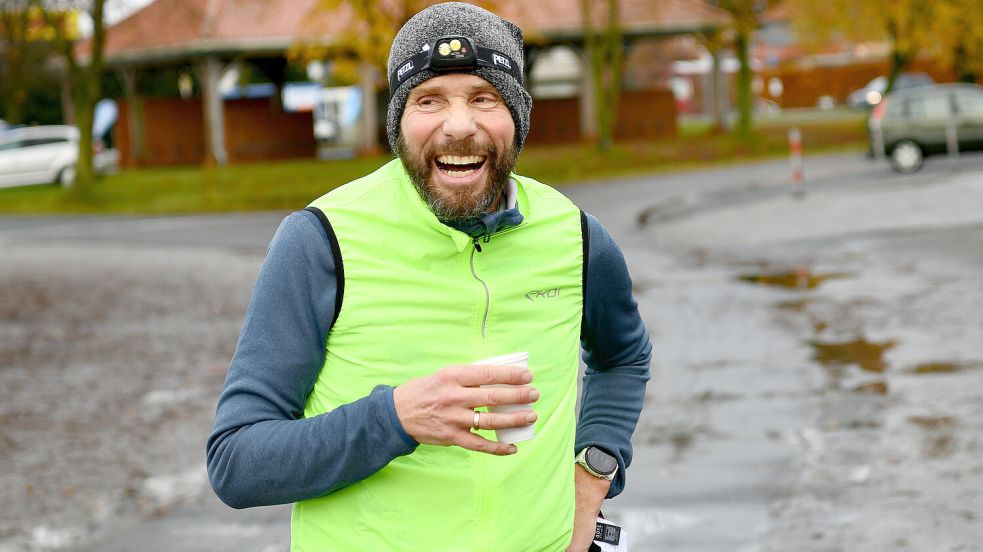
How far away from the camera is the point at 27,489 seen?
23.0 feet

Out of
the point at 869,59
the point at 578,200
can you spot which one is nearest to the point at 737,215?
the point at 578,200

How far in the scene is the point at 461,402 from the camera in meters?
2.06

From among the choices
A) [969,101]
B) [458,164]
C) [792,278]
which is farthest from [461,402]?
[969,101]

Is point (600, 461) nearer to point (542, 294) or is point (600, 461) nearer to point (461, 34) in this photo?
point (542, 294)

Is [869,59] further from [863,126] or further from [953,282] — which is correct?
[953,282]

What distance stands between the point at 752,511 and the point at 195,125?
38.5 m

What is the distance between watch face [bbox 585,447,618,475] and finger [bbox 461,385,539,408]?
727 millimetres

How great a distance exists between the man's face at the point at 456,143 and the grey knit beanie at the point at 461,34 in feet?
0.06

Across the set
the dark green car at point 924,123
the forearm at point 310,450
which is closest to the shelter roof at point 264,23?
the dark green car at point 924,123

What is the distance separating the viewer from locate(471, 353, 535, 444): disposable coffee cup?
6.84 ft

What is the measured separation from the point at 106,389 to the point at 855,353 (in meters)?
5.21

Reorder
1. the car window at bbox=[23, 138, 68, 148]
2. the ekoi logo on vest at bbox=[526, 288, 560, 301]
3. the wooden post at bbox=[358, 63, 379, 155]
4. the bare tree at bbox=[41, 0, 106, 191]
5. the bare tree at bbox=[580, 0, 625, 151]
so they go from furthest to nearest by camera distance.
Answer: the wooden post at bbox=[358, 63, 379, 155] < the car window at bbox=[23, 138, 68, 148] < the bare tree at bbox=[580, 0, 625, 151] < the bare tree at bbox=[41, 0, 106, 191] < the ekoi logo on vest at bbox=[526, 288, 560, 301]

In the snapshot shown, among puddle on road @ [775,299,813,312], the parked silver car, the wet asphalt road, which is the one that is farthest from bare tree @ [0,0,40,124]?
puddle on road @ [775,299,813,312]

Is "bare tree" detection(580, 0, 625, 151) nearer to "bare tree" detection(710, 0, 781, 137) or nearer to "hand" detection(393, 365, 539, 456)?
"bare tree" detection(710, 0, 781, 137)
